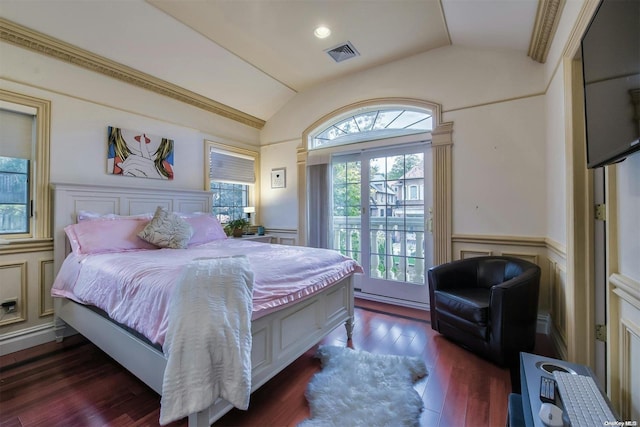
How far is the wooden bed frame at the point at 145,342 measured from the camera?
1.53 metres

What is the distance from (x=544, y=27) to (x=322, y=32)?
6.50ft

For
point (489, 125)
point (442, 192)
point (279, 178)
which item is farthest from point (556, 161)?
point (279, 178)

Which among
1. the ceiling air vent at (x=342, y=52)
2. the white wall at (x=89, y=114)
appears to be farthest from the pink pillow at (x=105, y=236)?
the ceiling air vent at (x=342, y=52)

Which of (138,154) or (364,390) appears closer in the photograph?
(364,390)

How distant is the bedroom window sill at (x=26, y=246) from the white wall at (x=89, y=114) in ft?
1.91

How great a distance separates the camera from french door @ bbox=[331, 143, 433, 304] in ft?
11.1

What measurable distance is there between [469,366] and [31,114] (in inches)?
170

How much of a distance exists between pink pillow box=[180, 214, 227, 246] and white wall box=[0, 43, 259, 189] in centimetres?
68

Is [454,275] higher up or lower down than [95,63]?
lower down

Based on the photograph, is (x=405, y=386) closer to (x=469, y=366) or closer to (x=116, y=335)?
(x=469, y=366)

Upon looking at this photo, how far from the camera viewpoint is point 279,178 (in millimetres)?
4504

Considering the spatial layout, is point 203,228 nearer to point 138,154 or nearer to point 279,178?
point 138,154

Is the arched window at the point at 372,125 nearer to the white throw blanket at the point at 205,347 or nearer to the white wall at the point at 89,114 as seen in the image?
the white wall at the point at 89,114

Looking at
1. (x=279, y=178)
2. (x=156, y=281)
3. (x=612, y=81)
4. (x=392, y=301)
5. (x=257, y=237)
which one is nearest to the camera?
(x=612, y=81)
